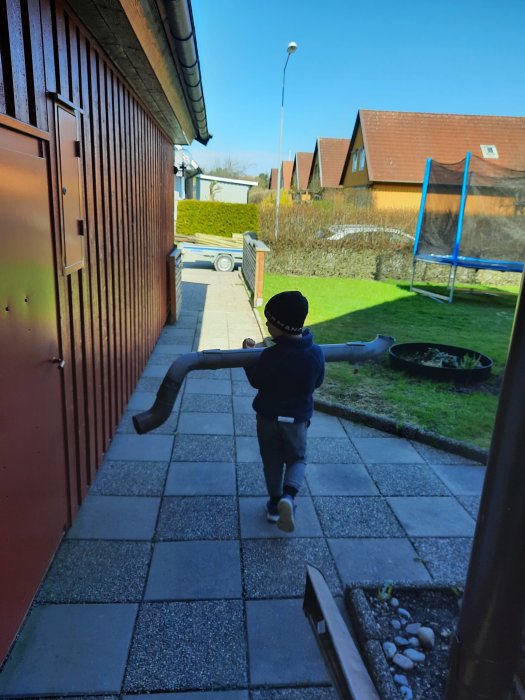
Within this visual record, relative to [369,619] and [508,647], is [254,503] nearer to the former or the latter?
[369,619]

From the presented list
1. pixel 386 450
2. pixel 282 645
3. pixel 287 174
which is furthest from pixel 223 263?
pixel 287 174

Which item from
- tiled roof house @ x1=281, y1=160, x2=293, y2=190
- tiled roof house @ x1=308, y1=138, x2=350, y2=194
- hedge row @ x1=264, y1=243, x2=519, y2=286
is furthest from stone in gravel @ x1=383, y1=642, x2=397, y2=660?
tiled roof house @ x1=281, y1=160, x2=293, y2=190

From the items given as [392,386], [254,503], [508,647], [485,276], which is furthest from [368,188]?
[508,647]

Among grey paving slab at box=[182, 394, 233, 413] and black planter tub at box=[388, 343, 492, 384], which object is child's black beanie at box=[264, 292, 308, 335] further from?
black planter tub at box=[388, 343, 492, 384]

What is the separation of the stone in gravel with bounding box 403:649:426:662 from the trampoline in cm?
1087

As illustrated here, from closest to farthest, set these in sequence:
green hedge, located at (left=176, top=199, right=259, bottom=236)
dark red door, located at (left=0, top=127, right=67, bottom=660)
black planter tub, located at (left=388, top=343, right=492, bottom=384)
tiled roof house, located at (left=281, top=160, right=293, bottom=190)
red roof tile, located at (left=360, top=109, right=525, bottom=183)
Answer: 1. dark red door, located at (left=0, top=127, right=67, bottom=660)
2. black planter tub, located at (left=388, top=343, right=492, bottom=384)
3. green hedge, located at (left=176, top=199, right=259, bottom=236)
4. red roof tile, located at (left=360, top=109, right=525, bottom=183)
5. tiled roof house, located at (left=281, top=160, right=293, bottom=190)

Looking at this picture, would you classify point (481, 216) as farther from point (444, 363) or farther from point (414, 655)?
point (414, 655)

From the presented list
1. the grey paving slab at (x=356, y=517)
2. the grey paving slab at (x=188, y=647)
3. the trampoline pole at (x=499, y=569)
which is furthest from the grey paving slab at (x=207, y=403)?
the trampoline pole at (x=499, y=569)

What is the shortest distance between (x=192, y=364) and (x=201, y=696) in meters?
1.67

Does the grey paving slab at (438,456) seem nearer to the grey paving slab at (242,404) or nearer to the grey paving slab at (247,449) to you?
the grey paving slab at (247,449)

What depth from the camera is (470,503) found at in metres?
3.64

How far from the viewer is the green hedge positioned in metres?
19.2

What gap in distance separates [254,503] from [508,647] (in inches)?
93.5

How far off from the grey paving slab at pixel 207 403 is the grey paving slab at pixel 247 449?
0.71 m
